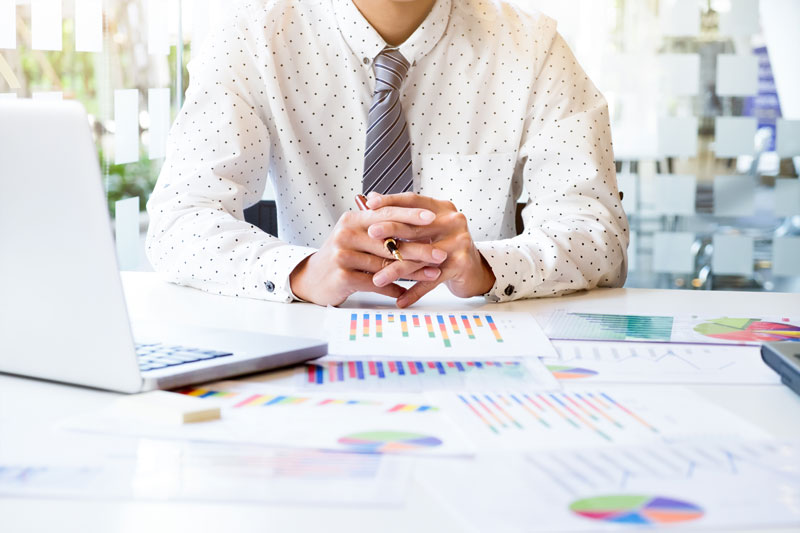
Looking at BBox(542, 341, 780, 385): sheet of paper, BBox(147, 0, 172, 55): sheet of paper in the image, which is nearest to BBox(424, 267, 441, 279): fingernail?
BBox(542, 341, 780, 385): sheet of paper

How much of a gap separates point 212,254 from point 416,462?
2.73 ft

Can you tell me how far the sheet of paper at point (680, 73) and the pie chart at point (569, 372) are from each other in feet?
9.48

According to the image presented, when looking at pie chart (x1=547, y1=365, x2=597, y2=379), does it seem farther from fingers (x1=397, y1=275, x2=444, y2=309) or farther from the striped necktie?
the striped necktie

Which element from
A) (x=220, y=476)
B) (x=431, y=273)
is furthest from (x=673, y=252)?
(x=220, y=476)

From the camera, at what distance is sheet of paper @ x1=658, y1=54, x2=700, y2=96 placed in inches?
140

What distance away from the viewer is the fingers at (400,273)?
1275 millimetres

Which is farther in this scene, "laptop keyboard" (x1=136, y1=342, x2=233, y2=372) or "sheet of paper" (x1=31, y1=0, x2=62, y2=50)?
"sheet of paper" (x1=31, y1=0, x2=62, y2=50)

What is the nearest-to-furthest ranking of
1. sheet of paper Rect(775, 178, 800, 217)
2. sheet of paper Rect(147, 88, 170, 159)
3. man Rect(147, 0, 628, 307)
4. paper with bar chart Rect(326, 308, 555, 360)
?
1. paper with bar chart Rect(326, 308, 555, 360)
2. man Rect(147, 0, 628, 307)
3. sheet of paper Rect(147, 88, 170, 159)
4. sheet of paper Rect(775, 178, 800, 217)

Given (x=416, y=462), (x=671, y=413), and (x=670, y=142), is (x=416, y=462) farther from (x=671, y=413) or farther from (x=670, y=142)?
(x=670, y=142)

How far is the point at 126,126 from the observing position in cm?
286

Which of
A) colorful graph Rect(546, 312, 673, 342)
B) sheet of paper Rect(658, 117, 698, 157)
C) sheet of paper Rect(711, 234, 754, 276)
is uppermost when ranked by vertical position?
sheet of paper Rect(658, 117, 698, 157)

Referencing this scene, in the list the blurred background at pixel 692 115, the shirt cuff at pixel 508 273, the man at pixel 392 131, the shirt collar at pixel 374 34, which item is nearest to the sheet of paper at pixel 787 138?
the blurred background at pixel 692 115

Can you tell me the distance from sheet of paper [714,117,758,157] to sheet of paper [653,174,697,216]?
17 cm

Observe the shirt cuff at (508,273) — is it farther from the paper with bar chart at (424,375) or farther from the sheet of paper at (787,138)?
the sheet of paper at (787,138)
